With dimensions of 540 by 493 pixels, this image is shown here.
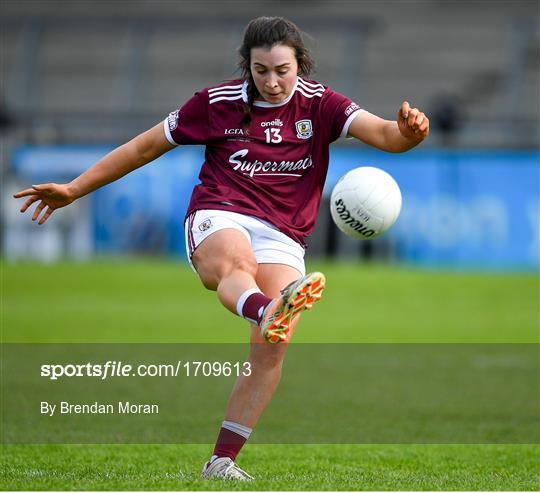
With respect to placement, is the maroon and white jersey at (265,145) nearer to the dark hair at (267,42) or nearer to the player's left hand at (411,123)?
the dark hair at (267,42)

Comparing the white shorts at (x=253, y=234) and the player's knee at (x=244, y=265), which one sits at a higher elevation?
the white shorts at (x=253, y=234)

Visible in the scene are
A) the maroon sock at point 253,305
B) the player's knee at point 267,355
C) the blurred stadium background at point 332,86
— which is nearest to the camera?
the maroon sock at point 253,305

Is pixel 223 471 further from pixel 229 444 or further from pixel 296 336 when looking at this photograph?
pixel 296 336

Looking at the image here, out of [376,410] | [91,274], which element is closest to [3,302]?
[91,274]

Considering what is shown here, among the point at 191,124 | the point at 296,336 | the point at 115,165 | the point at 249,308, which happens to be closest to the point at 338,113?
the point at 191,124

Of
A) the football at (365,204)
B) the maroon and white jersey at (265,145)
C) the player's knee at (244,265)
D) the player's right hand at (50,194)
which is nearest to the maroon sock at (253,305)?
the player's knee at (244,265)

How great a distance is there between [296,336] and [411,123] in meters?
9.04

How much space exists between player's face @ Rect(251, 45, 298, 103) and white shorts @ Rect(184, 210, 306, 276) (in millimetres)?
645

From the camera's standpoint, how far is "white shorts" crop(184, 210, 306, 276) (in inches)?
219

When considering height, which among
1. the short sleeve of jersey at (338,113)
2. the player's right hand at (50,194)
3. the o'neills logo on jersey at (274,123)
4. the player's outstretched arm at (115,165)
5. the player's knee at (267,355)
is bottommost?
the player's knee at (267,355)

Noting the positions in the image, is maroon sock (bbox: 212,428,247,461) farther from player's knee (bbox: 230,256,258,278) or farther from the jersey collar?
the jersey collar

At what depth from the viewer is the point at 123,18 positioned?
26266 millimetres

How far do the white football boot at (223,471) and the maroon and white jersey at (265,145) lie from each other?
1176mm

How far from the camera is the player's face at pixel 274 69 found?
546cm
